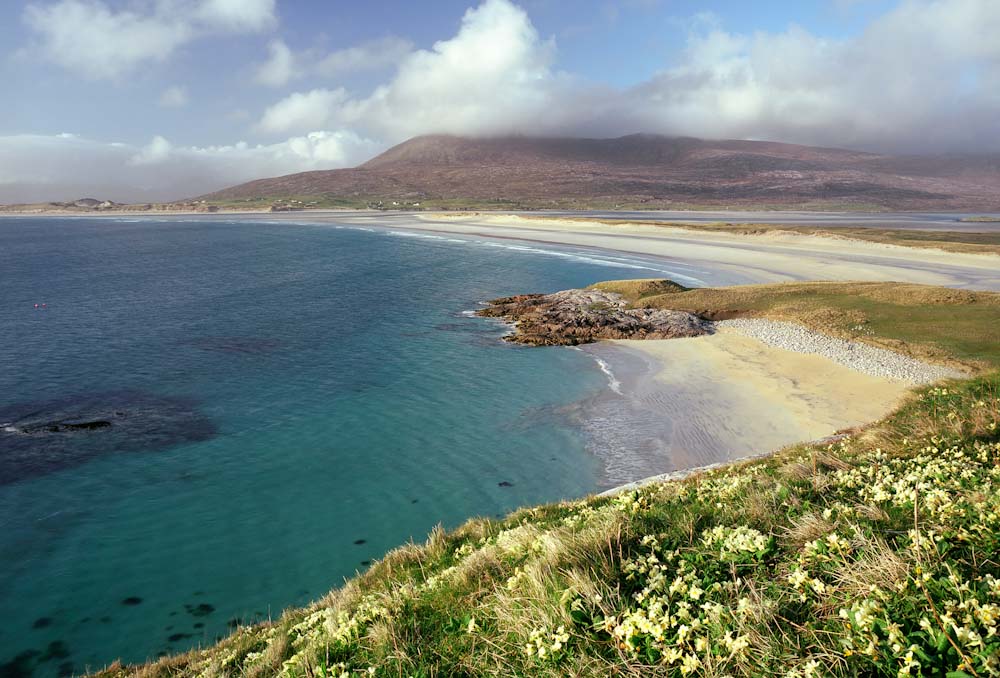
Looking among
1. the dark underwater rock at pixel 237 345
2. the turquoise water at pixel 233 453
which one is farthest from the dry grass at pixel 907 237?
the dark underwater rock at pixel 237 345

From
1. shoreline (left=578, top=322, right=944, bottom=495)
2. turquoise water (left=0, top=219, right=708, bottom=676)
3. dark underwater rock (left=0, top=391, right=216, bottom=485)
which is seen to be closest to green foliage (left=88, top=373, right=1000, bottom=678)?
turquoise water (left=0, top=219, right=708, bottom=676)

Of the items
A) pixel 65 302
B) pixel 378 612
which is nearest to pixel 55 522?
pixel 378 612

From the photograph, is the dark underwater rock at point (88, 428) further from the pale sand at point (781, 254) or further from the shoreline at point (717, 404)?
the pale sand at point (781, 254)

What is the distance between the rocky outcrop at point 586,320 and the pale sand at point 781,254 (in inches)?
844

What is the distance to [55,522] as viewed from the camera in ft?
53.8

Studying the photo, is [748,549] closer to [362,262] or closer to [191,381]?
[191,381]

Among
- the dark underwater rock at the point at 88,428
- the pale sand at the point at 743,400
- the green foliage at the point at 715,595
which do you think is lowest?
the pale sand at the point at 743,400

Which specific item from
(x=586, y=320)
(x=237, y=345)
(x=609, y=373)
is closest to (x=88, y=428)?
(x=237, y=345)

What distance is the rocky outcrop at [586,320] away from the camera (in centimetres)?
3694

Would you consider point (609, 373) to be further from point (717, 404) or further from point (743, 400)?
point (743, 400)

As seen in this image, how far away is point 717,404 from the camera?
24.2m

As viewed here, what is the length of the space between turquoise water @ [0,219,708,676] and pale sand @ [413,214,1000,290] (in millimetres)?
40063

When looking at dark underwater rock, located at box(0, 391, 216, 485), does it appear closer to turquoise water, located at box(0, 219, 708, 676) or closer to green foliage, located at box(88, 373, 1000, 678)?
turquoise water, located at box(0, 219, 708, 676)

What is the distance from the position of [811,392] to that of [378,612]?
23969 millimetres
